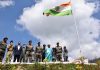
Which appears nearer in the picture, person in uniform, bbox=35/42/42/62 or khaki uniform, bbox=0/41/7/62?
khaki uniform, bbox=0/41/7/62

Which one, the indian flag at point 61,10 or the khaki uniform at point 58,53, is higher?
the indian flag at point 61,10

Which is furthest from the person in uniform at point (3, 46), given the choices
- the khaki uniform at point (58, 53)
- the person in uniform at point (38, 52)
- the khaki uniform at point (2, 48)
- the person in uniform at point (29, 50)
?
the khaki uniform at point (58, 53)

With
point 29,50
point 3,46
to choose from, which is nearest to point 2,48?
point 3,46

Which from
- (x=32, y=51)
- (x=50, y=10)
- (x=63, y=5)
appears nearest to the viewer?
(x=50, y=10)

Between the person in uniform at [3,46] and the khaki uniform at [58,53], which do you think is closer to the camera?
the person in uniform at [3,46]

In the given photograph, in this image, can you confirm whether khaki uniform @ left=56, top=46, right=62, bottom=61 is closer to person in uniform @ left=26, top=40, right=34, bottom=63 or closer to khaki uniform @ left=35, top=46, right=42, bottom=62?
khaki uniform @ left=35, top=46, right=42, bottom=62

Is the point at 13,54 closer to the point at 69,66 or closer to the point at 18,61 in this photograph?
the point at 18,61

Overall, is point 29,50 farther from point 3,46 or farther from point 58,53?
point 58,53

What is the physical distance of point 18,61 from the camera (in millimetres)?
24469

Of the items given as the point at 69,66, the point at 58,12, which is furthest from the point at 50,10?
the point at 69,66

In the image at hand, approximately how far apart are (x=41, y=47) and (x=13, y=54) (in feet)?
7.31

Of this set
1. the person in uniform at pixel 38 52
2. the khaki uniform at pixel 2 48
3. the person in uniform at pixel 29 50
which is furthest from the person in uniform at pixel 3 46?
the person in uniform at pixel 38 52

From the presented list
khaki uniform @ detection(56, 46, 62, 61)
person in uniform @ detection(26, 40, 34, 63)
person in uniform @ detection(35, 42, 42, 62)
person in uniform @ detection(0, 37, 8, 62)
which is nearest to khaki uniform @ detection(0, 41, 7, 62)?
person in uniform @ detection(0, 37, 8, 62)

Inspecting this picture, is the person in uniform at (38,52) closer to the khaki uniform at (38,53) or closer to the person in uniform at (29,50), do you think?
the khaki uniform at (38,53)
